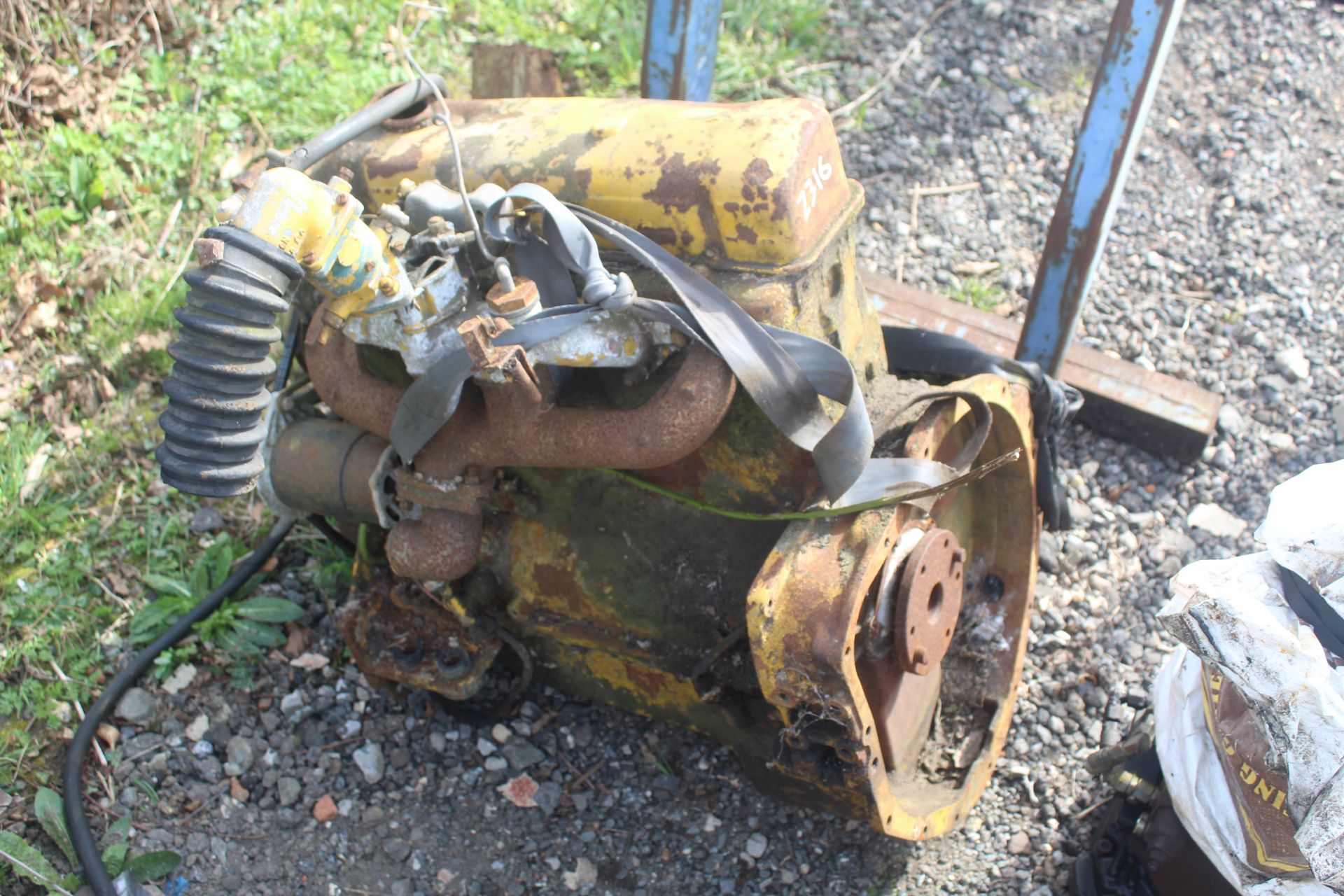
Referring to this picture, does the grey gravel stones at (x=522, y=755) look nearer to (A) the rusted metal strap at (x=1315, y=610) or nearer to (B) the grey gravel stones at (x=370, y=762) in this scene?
(B) the grey gravel stones at (x=370, y=762)

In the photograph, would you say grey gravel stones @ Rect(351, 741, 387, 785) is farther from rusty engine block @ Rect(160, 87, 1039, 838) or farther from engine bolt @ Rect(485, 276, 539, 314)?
engine bolt @ Rect(485, 276, 539, 314)

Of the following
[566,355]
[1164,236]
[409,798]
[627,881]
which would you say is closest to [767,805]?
[627,881]

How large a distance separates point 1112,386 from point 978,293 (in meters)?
0.53

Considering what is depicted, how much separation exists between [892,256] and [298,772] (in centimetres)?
240

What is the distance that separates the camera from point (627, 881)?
2.26 meters

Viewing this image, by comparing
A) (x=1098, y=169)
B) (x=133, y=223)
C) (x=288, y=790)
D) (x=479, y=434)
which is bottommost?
(x=288, y=790)

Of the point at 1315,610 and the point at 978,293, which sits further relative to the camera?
the point at 978,293

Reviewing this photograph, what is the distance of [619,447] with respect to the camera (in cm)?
183

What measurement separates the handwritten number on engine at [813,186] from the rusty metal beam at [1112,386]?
1.16 metres

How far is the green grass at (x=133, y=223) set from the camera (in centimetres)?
259

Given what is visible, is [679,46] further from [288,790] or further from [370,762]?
[288,790]

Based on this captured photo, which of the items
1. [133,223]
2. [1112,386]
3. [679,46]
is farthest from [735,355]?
[133,223]

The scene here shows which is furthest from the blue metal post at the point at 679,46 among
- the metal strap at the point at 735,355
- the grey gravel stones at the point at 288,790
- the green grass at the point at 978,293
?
the grey gravel stones at the point at 288,790

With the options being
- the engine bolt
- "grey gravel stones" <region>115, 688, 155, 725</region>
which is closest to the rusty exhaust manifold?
the engine bolt
